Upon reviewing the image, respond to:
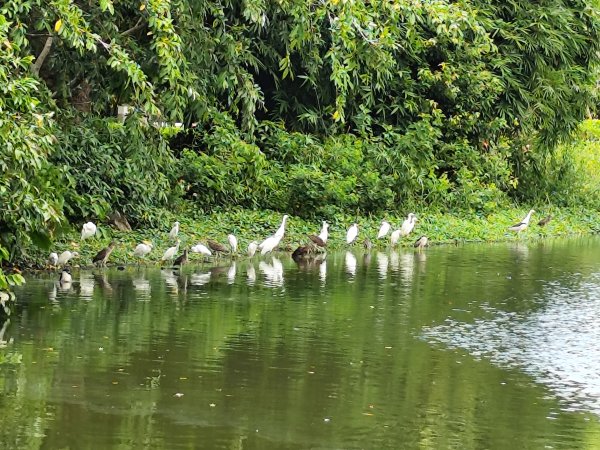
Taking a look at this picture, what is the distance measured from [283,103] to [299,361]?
12688 millimetres

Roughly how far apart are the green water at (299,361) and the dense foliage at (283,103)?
59.3 inches

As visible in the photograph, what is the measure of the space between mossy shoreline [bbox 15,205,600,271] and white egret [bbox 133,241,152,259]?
78 mm

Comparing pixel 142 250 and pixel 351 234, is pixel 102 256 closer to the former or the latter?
pixel 142 250

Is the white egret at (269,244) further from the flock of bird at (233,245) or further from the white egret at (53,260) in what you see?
the white egret at (53,260)

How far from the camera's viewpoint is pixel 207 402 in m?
8.78

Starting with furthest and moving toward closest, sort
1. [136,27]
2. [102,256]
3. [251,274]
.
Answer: [136,27]
[251,274]
[102,256]

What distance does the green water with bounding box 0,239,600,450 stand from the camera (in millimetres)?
8156

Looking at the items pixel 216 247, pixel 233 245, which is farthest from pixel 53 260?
pixel 233 245

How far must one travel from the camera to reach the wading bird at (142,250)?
51.5ft

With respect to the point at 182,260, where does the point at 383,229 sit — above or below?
above

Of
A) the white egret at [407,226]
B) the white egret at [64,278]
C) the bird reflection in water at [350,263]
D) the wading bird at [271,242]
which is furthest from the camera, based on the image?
the white egret at [407,226]

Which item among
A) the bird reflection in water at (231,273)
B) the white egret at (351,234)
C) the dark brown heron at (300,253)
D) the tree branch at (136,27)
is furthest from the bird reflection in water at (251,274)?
the tree branch at (136,27)

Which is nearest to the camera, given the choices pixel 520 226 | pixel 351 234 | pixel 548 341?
Result: pixel 548 341

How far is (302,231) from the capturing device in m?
19.4
